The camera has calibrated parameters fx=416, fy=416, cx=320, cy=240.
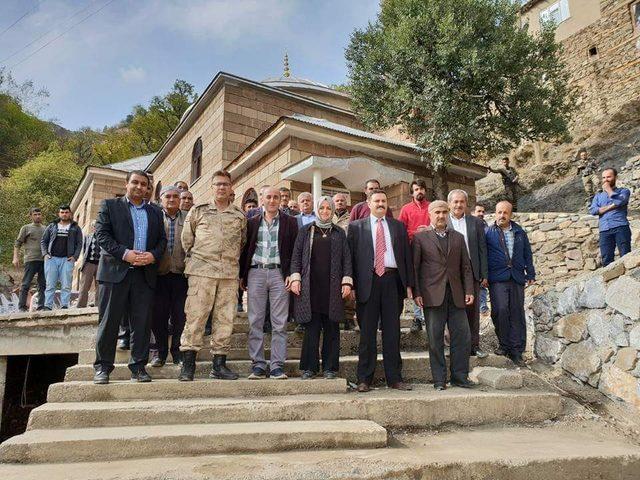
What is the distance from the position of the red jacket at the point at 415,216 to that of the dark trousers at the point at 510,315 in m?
1.21

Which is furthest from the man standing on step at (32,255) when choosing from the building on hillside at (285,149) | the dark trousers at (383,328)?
the dark trousers at (383,328)

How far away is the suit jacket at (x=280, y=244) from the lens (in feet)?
13.8

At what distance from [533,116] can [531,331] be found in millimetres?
12699

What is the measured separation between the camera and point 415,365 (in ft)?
14.3

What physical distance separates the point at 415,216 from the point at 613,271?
86.0 inches

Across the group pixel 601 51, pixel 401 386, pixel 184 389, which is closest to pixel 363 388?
pixel 401 386

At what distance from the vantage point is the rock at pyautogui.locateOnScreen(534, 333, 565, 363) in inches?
175

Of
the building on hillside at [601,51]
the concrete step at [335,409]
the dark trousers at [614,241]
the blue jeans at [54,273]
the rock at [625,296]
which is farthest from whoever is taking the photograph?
the building on hillside at [601,51]

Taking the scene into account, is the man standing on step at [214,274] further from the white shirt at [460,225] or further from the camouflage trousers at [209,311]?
the white shirt at [460,225]

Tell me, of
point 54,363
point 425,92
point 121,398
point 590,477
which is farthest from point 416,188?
point 425,92

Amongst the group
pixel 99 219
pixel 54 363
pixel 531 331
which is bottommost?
pixel 54 363

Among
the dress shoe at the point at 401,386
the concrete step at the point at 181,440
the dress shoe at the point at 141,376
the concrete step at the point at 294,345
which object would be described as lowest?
the concrete step at the point at 181,440

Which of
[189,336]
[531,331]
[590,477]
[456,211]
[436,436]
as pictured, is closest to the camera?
[590,477]

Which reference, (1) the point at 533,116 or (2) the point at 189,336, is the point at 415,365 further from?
(1) the point at 533,116
